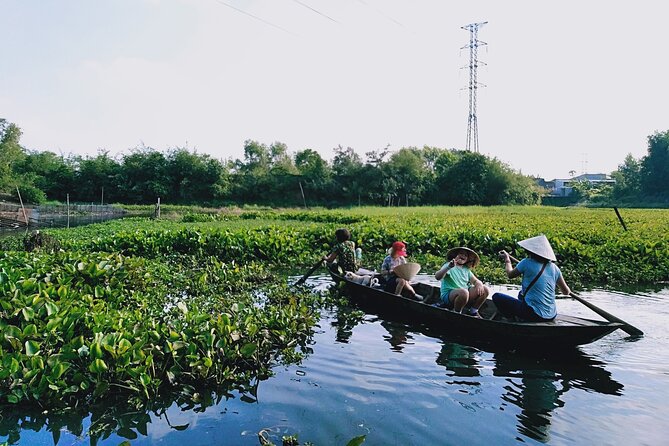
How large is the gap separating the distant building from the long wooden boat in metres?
52.4

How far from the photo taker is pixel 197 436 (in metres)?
4.17

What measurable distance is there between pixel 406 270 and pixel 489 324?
194 cm

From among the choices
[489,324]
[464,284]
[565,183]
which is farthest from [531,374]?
[565,183]

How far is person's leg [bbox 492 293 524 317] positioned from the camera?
20.6ft

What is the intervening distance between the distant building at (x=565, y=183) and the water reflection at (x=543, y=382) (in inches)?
2117

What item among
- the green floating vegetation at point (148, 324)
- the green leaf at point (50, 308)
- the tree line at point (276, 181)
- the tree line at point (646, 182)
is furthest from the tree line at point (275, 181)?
the green leaf at point (50, 308)

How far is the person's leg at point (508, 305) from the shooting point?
6.29 metres

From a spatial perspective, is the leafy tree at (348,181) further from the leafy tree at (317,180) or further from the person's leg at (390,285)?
the person's leg at (390,285)

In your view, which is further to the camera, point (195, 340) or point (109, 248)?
point (109, 248)

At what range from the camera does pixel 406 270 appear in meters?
7.90

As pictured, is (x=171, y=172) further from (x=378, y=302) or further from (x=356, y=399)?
(x=356, y=399)

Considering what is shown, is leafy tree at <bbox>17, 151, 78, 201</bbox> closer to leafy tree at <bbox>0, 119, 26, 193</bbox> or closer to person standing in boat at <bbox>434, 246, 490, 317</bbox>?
leafy tree at <bbox>0, 119, 26, 193</bbox>

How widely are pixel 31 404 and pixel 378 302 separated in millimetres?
5091

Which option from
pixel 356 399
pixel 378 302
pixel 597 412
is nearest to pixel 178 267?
pixel 378 302
